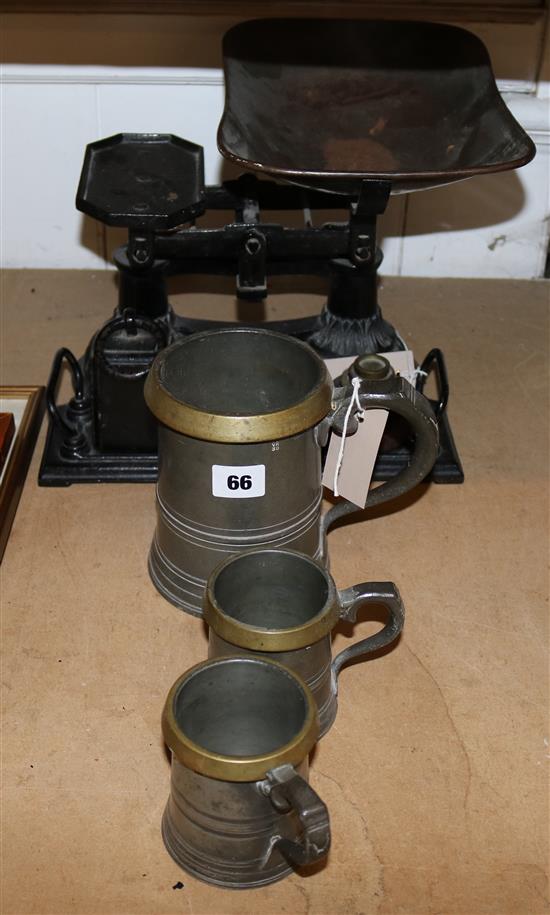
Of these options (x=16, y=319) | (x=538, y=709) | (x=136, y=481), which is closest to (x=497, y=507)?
(x=538, y=709)

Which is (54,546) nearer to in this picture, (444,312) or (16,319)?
(16,319)

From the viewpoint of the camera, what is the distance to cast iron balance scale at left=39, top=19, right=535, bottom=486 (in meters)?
1.37

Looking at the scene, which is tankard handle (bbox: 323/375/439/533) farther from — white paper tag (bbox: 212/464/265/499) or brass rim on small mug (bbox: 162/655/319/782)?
brass rim on small mug (bbox: 162/655/319/782)

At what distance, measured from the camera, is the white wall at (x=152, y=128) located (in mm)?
1741

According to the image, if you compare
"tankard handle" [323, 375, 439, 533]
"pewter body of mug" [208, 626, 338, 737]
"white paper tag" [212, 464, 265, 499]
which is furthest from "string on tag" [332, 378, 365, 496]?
"pewter body of mug" [208, 626, 338, 737]

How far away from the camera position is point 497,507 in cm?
142

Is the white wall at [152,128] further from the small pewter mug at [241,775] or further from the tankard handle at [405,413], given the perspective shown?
the small pewter mug at [241,775]

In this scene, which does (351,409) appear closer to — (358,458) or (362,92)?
(358,458)

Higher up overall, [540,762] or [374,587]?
[374,587]

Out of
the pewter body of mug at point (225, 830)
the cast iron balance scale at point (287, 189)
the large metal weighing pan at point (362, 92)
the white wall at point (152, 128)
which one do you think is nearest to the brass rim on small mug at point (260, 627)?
the pewter body of mug at point (225, 830)

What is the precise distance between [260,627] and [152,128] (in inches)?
40.1

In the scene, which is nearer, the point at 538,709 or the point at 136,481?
the point at 538,709

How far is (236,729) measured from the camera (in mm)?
1016

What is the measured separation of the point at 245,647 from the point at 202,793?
13 centimetres
